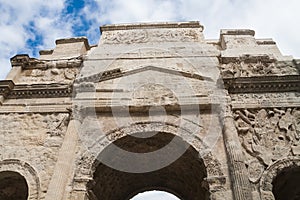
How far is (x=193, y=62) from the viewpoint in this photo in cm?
1025

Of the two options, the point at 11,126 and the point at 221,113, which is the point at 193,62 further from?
the point at 11,126

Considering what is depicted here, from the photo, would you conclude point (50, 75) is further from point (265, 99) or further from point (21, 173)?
point (265, 99)

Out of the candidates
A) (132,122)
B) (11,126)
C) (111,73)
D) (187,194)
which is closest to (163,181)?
(187,194)

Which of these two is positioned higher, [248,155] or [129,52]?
[129,52]

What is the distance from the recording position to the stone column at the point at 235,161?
21.6 feet

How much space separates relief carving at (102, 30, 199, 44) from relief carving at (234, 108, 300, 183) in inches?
177

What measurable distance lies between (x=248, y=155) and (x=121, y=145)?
3.50 m

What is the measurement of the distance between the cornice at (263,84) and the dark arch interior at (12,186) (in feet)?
21.4

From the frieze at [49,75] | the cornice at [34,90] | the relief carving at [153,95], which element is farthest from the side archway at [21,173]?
the relief carving at [153,95]

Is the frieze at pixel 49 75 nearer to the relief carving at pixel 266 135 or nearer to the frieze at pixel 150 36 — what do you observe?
the frieze at pixel 150 36

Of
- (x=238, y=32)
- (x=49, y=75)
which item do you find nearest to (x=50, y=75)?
(x=49, y=75)

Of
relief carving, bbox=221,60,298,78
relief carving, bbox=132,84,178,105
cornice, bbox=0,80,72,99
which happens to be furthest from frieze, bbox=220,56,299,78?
cornice, bbox=0,80,72,99

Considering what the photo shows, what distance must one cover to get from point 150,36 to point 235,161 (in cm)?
665

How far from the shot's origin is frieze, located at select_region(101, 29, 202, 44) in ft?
38.6
